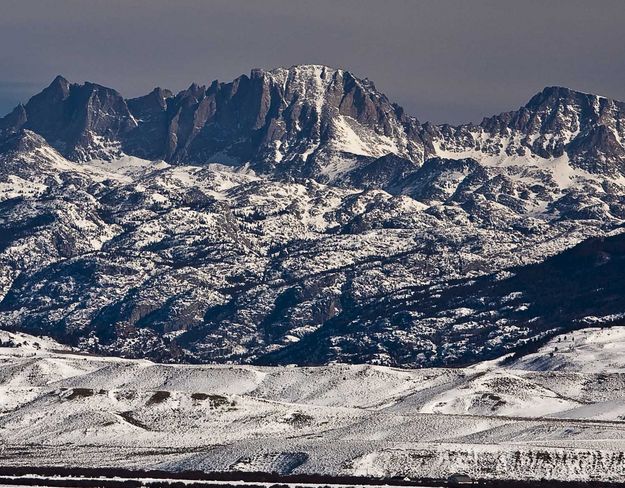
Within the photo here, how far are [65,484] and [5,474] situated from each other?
18.2 metres

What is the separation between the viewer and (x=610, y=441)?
630 feet

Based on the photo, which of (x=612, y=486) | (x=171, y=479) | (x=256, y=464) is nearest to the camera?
(x=612, y=486)

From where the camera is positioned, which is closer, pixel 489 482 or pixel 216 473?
pixel 489 482

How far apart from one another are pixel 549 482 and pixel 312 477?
93.6 ft

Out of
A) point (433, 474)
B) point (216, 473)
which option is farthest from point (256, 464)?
point (433, 474)

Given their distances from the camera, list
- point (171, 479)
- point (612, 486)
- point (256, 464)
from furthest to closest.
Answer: point (256, 464), point (171, 479), point (612, 486)

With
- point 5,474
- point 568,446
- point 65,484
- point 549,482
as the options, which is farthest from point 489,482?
point 5,474

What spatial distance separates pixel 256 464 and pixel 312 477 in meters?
16.6

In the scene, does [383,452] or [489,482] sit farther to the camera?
[383,452]

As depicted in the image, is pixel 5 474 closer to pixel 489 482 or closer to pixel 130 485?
pixel 130 485

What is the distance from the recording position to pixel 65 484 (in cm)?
17612

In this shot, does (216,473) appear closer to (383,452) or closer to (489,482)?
(383,452)

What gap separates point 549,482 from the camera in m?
177

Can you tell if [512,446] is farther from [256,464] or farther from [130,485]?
[130,485]
